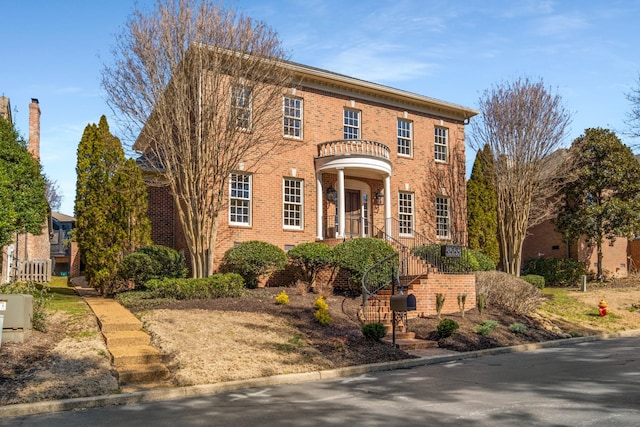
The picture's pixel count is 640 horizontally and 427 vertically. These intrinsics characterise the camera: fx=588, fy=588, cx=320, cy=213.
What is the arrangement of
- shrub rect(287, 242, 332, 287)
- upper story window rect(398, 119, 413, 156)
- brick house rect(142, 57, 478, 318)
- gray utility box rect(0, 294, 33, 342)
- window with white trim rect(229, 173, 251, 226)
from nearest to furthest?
1. gray utility box rect(0, 294, 33, 342)
2. shrub rect(287, 242, 332, 287)
3. window with white trim rect(229, 173, 251, 226)
4. brick house rect(142, 57, 478, 318)
5. upper story window rect(398, 119, 413, 156)

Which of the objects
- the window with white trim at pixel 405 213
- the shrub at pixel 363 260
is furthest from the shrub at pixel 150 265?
the window with white trim at pixel 405 213

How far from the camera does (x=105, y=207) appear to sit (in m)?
18.0

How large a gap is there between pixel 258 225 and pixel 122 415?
13.0 meters

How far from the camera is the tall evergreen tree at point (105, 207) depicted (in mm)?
17656

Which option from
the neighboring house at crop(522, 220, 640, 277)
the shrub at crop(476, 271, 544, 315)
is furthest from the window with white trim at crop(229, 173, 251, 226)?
the neighboring house at crop(522, 220, 640, 277)

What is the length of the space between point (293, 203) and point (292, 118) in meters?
3.13

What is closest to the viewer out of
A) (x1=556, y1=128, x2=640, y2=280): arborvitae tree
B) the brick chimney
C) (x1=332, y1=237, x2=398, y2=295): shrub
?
(x1=332, y1=237, x2=398, y2=295): shrub

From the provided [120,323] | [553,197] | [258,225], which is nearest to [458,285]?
[258,225]

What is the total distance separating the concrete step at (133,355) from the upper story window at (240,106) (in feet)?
26.8

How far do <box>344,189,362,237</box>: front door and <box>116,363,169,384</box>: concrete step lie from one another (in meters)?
14.0

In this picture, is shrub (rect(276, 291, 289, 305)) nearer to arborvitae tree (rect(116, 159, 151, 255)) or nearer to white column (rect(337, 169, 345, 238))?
arborvitae tree (rect(116, 159, 151, 255))

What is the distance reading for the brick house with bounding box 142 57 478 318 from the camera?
2088cm

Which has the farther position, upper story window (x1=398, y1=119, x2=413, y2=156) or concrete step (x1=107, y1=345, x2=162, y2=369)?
upper story window (x1=398, y1=119, x2=413, y2=156)

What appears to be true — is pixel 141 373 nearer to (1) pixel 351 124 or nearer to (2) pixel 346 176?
(2) pixel 346 176
